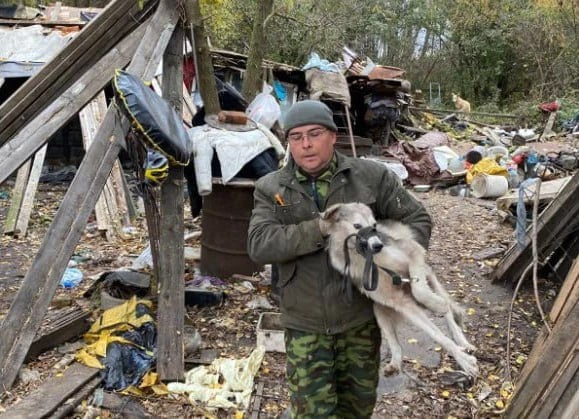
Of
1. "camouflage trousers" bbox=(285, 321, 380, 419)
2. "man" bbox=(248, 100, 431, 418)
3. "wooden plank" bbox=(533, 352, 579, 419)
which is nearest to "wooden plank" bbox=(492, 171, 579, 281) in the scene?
"wooden plank" bbox=(533, 352, 579, 419)

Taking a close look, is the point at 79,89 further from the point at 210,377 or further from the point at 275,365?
the point at 275,365

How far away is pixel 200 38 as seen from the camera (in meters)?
6.89

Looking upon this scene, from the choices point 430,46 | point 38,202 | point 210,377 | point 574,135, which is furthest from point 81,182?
point 430,46

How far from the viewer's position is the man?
234cm

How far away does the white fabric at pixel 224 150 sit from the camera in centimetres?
497

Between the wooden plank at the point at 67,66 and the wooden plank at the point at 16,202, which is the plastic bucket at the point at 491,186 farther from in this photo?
the wooden plank at the point at 16,202

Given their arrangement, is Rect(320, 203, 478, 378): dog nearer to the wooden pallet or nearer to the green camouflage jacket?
the green camouflage jacket

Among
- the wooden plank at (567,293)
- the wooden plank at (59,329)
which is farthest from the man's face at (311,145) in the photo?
the wooden plank at (59,329)

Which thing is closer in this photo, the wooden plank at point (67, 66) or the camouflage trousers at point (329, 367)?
the camouflage trousers at point (329, 367)

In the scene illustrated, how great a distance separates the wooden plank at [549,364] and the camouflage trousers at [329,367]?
1216 millimetres

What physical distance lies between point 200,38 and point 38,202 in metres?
4.20

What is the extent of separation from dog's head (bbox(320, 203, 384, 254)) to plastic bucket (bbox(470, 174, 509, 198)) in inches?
328

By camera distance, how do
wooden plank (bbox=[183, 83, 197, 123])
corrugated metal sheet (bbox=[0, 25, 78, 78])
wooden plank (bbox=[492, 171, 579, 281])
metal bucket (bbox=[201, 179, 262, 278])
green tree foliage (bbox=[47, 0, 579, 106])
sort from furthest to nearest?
1. green tree foliage (bbox=[47, 0, 579, 106])
2. wooden plank (bbox=[183, 83, 197, 123])
3. corrugated metal sheet (bbox=[0, 25, 78, 78])
4. metal bucket (bbox=[201, 179, 262, 278])
5. wooden plank (bbox=[492, 171, 579, 281])

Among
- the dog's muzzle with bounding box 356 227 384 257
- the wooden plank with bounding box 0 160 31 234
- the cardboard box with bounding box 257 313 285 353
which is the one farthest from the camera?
the wooden plank with bounding box 0 160 31 234
